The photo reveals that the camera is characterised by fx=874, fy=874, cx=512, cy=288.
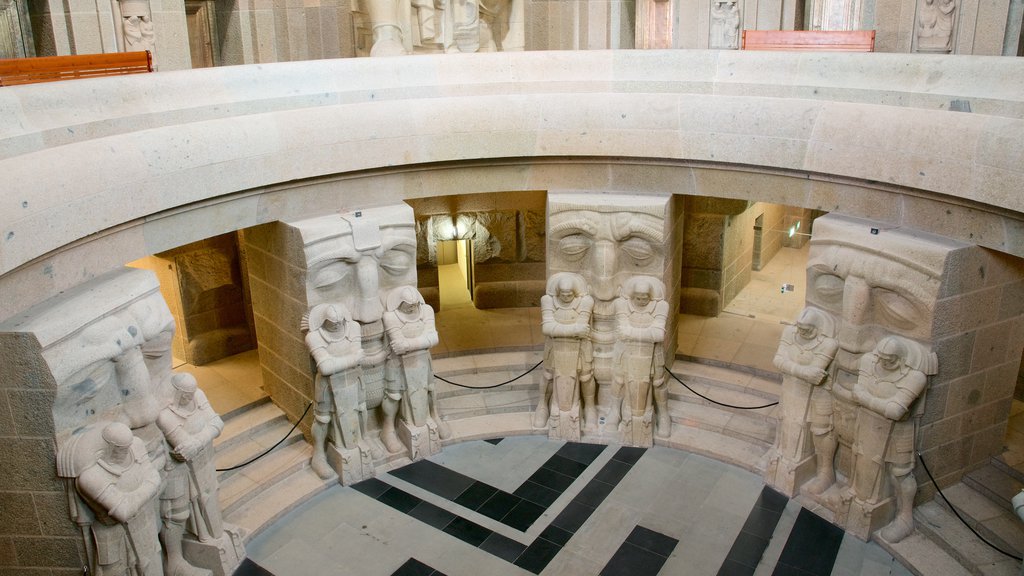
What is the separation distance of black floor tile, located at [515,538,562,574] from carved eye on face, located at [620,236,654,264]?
2.66 m

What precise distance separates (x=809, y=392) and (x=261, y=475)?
475 centimetres

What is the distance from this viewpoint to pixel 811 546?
6.94m

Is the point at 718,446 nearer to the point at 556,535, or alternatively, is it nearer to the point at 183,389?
the point at 556,535

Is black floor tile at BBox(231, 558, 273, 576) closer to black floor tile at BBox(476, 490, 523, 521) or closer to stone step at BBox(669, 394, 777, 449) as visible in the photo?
black floor tile at BBox(476, 490, 523, 521)

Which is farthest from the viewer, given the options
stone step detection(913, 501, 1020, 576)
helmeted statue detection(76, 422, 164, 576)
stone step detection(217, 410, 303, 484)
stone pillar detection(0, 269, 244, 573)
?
stone step detection(217, 410, 303, 484)

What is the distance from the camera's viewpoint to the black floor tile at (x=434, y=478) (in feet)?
25.5

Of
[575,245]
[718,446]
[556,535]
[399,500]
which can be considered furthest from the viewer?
[718,446]

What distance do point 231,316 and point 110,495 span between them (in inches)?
172

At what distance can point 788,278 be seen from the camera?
11523 mm

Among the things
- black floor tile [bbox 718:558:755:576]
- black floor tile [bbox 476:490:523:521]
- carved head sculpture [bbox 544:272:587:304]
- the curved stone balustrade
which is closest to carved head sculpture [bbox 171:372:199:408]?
the curved stone balustrade

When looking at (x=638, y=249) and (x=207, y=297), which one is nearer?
(x=638, y=249)

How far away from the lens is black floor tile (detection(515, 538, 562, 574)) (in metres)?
6.78

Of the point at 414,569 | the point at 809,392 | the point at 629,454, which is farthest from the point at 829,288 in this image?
the point at 414,569

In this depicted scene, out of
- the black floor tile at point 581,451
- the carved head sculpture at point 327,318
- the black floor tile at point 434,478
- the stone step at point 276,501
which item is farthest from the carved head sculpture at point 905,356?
the stone step at point 276,501
